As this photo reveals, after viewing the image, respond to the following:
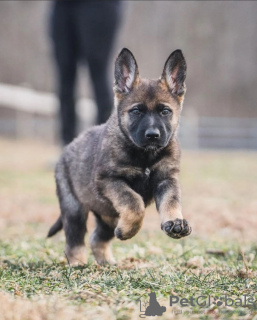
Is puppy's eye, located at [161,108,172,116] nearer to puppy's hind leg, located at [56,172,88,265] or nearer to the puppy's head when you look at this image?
the puppy's head

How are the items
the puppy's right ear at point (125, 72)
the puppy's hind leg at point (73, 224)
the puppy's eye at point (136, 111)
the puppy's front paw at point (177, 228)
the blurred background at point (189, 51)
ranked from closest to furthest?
the puppy's front paw at point (177, 228)
the puppy's eye at point (136, 111)
the puppy's right ear at point (125, 72)
the puppy's hind leg at point (73, 224)
the blurred background at point (189, 51)

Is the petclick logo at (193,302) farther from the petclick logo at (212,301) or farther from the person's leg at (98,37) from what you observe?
the person's leg at (98,37)

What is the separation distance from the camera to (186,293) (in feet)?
9.76

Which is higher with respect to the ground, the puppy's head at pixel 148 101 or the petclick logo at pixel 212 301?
the puppy's head at pixel 148 101

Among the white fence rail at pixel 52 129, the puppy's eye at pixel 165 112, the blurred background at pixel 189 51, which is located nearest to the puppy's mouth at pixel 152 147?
the puppy's eye at pixel 165 112

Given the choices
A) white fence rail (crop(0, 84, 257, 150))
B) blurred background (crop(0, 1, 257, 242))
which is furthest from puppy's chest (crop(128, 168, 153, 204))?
white fence rail (crop(0, 84, 257, 150))

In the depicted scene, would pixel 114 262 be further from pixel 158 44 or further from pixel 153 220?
pixel 158 44

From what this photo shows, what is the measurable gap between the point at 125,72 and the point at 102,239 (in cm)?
115

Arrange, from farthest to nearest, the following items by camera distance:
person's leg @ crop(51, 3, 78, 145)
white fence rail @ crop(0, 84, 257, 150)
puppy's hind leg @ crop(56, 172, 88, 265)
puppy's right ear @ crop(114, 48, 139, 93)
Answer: white fence rail @ crop(0, 84, 257, 150), person's leg @ crop(51, 3, 78, 145), puppy's hind leg @ crop(56, 172, 88, 265), puppy's right ear @ crop(114, 48, 139, 93)

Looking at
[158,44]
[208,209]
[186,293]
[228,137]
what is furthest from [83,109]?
[186,293]

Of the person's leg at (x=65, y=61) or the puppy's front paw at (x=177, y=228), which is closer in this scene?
the puppy's front paw at (x=177, y=228)

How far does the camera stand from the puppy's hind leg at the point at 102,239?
4.34m

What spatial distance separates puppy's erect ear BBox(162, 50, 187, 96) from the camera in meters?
4.16

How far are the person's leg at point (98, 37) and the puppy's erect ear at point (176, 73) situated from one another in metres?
2.95
